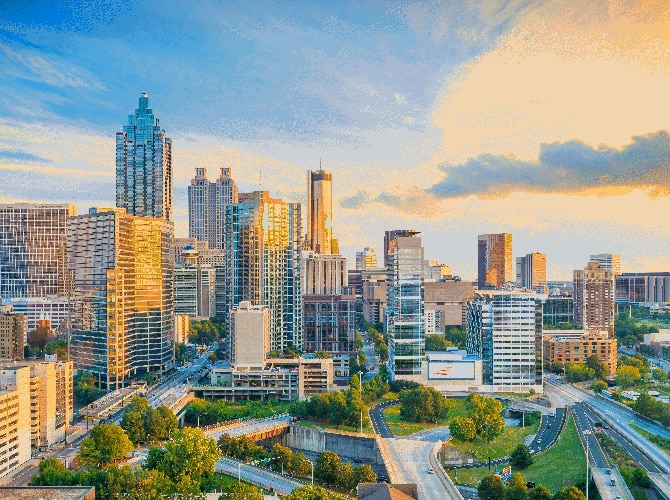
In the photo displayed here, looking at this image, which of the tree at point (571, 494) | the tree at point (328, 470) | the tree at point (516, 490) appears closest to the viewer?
the tree at point (571, 494)

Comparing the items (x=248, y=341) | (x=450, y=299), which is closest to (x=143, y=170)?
(x=450, y=299)

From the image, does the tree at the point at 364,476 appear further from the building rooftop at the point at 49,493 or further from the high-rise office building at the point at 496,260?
the high-rise office building at the point at 496,260

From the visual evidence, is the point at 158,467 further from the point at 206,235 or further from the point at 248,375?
the point at 206,235

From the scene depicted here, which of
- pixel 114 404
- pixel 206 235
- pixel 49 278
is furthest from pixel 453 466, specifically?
pixel 206 235

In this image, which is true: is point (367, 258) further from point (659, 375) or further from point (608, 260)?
point (659, 375)

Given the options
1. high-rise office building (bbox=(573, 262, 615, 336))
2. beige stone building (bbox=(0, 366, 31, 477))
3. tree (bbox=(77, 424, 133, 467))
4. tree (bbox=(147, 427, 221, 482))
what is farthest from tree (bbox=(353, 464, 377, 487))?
high-rise office building (bbox=(573, 262, 615, 336))

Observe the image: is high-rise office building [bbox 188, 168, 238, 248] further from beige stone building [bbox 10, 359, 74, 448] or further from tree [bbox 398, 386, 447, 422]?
beige stone building [bbox 10, 359, 74, 448]

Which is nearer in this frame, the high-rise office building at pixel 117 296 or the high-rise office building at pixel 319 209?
the high-rise office building at pixel 117 296

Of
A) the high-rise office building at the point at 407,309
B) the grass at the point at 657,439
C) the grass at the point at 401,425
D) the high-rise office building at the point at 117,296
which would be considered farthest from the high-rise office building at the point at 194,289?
the grass at the point at 657,439
